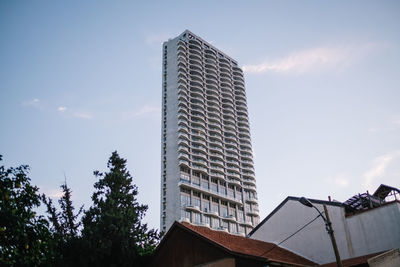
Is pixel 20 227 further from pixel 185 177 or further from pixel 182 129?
pixel 182 129

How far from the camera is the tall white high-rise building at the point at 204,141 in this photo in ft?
338

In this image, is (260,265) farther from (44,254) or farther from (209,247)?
(44,254)

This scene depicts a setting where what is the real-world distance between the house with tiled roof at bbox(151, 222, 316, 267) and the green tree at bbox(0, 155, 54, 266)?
306 inches

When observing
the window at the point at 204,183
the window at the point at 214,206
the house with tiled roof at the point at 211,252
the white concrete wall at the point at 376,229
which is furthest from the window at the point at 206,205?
the white concrete wall at the point at 376,229

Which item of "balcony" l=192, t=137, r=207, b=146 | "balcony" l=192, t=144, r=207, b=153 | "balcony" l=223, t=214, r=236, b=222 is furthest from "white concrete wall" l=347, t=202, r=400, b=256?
"balcony" l=192, t=137, r=207, b=146

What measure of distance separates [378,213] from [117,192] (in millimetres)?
21555

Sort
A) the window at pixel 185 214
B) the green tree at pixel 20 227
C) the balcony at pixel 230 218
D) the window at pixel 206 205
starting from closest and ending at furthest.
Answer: the green tree at pixel 20 227 → the window at pixel 185 214 → the window at pixel 206 205 → the balcony at pixel 230 218

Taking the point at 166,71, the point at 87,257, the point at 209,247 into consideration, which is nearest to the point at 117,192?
the point at 87,257

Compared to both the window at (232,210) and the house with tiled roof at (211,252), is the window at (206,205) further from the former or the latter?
the house with tiled roof at (211,252)

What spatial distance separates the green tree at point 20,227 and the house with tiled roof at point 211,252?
7.76 meters

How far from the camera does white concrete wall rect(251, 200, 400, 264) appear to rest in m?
22.4

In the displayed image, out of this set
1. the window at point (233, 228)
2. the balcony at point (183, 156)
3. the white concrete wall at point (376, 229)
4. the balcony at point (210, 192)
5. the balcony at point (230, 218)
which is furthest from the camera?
the window at point (233, 228)

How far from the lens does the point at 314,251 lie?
24031mm

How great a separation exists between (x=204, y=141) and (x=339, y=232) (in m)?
91.7
